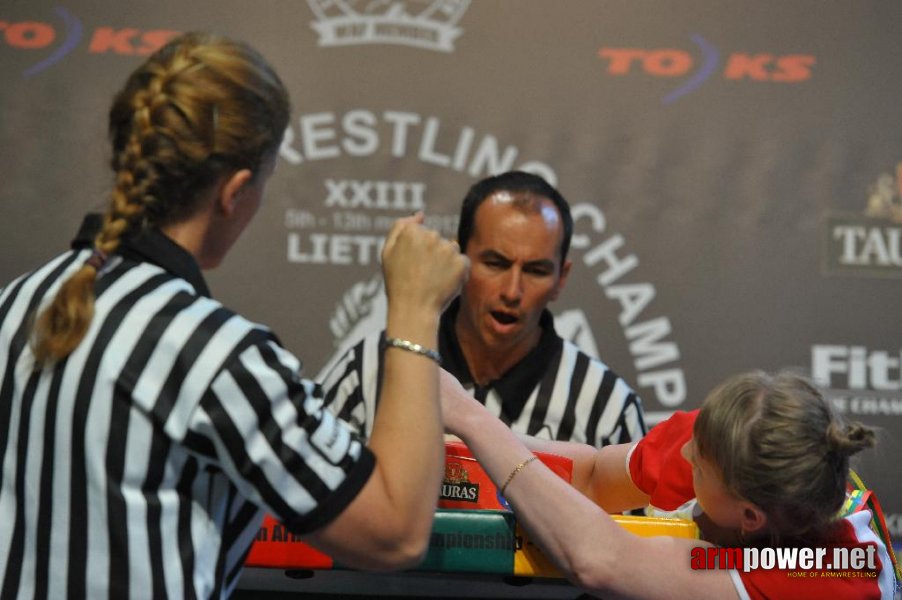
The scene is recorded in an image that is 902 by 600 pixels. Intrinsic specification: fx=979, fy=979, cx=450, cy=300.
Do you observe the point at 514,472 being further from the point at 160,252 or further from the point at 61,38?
the point at 61,38

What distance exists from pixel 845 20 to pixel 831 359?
114 centimetres

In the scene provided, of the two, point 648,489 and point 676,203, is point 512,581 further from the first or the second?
point 676,203

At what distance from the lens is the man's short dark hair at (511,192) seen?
7.68 ft

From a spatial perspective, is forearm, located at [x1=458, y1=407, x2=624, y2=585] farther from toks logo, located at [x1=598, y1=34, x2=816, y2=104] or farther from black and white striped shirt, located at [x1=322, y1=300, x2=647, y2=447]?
toks logo, located at [x1=598, y1=34, x2=816, y2=104]

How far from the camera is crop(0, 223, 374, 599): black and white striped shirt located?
3.05ft

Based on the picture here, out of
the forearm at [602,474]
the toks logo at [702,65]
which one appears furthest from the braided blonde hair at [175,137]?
the toks logo at [702,65]

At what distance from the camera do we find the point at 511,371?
2.32 m

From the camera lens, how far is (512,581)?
1.39 m

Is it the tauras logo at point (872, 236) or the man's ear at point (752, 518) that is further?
the tauras logo at point (872, 236)

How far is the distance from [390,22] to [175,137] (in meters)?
2.34

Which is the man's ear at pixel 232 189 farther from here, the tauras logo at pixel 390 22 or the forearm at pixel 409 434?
the tauras logo at pixel 390 22

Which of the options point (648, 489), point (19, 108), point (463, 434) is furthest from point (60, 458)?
point (19, 108)

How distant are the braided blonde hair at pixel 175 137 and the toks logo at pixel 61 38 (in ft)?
7.41

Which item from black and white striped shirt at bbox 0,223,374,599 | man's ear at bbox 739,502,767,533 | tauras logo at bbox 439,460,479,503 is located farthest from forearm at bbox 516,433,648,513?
black and white striped shirt at bbox 0,223,374,599
